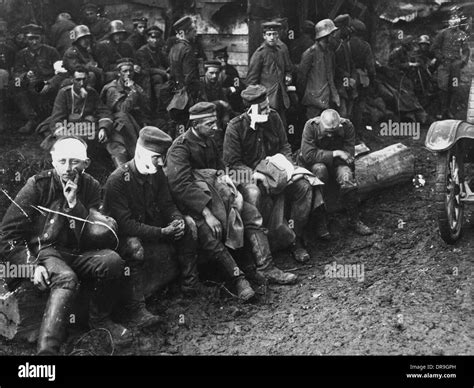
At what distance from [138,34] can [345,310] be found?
6.49 m

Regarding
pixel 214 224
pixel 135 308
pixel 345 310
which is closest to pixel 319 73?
pixel 214 224

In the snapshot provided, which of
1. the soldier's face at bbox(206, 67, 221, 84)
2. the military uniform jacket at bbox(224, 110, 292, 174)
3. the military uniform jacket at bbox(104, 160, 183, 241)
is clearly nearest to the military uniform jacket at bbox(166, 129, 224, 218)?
the military uniform jacket at bbox(104, 160, 183, 241)

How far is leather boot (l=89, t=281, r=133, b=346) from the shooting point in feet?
18.8

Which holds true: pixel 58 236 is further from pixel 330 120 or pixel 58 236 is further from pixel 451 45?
pixel 451 45

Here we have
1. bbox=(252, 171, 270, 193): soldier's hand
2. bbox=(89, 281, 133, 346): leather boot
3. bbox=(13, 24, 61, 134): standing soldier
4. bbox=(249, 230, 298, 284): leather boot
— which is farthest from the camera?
bbox=(13, 24, 61, 134): standing soldier

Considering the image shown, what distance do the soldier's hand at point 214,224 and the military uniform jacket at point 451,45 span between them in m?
6.53

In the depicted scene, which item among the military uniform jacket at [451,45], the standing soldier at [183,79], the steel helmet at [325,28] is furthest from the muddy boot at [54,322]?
the military uniform jacket at [451,45]

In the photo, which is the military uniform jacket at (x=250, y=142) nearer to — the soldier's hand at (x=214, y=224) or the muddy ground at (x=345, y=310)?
the soldier's hand at (x=214, y=224)

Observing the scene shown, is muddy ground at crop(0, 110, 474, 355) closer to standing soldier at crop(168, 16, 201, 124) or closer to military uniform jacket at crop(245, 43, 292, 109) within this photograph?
military uniform jacket at crop(245, 43, 292, 109)

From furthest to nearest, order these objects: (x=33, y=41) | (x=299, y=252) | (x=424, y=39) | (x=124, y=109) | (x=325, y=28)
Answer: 1. (x=424, y=39)
2. (x=33, y=41)
3. (x=325, y=28)
4. (x=124, y=109)
5. (x=299, y=252)

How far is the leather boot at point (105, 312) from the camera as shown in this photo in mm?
5738

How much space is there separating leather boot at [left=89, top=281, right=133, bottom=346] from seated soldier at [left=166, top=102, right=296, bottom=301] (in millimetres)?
1109

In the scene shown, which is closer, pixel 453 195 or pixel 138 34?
pixel 453 195

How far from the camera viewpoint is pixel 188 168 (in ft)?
22.4
